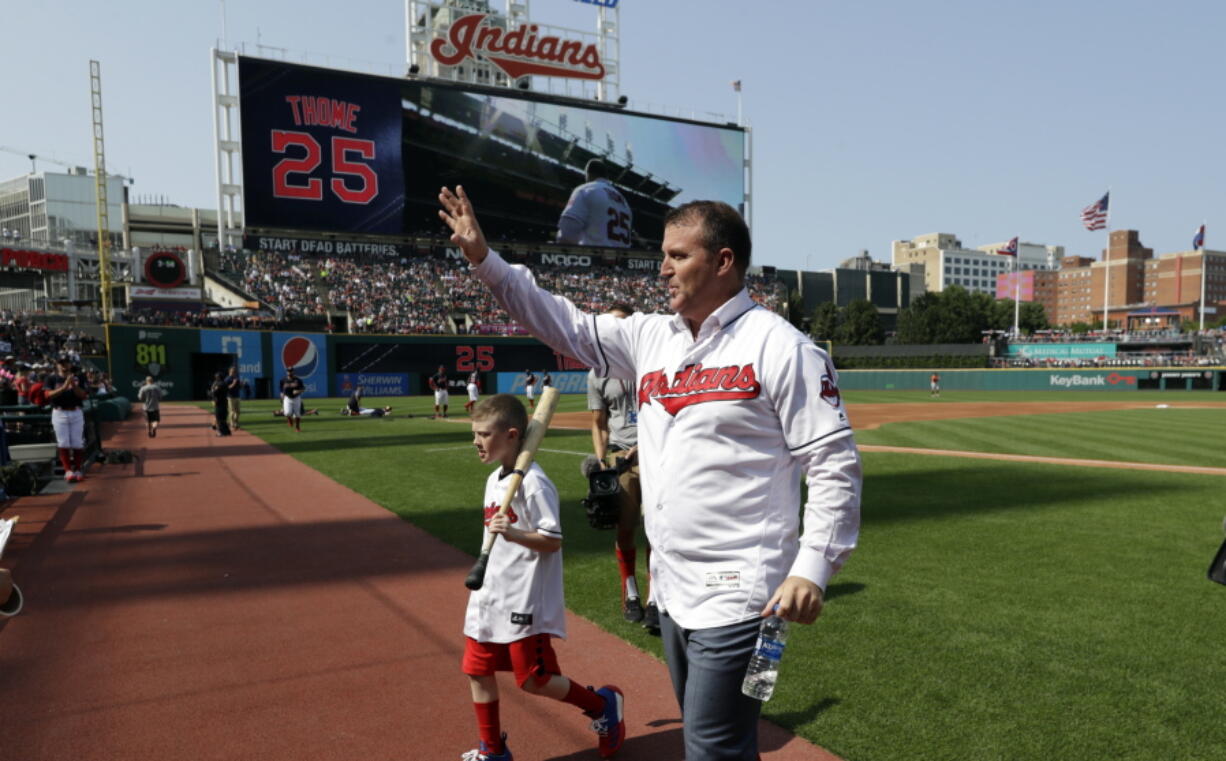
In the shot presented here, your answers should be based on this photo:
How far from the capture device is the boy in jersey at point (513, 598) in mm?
3496

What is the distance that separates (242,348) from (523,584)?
127 ft

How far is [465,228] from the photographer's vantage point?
2.46 m

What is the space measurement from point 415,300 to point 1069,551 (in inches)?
1773

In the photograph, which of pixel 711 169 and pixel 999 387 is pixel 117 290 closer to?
pixel 711 169

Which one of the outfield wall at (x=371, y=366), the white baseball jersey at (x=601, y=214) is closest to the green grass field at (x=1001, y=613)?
the outfield wall at (x=371, y=366)

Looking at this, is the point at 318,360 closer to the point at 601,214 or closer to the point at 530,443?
the point at 601,214

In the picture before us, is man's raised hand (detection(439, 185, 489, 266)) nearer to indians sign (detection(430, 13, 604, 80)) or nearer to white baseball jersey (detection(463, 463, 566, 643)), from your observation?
white baseball jersey (detection(463, 463, 566, 643))

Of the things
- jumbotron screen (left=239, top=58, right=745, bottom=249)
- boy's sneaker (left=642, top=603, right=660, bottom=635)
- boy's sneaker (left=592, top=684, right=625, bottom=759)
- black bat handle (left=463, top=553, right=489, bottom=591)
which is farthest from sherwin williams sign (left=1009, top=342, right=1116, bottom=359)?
black bat handle (left=463, top=553, right=489, bottom=591)

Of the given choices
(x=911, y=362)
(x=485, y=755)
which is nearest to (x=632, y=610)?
(x=485, y=755)

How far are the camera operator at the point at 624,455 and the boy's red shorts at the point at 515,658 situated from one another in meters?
1.82

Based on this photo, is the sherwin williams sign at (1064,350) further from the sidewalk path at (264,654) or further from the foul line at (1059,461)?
the sidewalk path at (264,654)

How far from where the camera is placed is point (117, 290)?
190 ft

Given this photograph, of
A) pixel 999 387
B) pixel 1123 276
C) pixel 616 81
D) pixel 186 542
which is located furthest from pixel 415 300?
pixel 1123 276

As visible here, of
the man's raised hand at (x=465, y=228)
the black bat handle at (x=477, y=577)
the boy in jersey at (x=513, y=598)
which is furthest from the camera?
the boy in jersey at (x=513, y=598)
